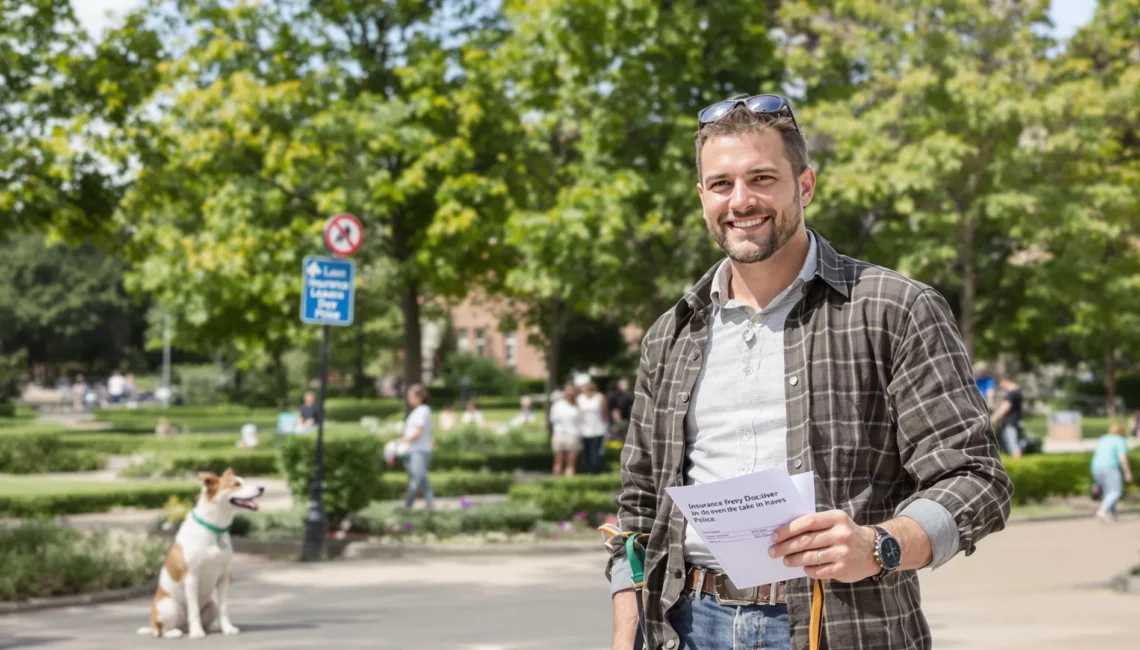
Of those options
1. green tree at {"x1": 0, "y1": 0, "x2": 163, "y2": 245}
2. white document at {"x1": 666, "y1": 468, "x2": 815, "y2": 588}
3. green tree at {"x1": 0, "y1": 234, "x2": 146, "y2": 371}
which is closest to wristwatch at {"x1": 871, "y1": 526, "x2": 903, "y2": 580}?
white document at {"x1": 666, "y1": 468, "x2": 815, "y2": 588}

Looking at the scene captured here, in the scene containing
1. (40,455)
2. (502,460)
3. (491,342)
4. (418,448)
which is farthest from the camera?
(491,342)

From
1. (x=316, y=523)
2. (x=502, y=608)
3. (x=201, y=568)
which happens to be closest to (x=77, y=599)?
(x=201, y=568)

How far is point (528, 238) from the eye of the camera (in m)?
24.6

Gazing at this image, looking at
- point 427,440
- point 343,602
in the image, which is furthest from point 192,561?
point 427,440

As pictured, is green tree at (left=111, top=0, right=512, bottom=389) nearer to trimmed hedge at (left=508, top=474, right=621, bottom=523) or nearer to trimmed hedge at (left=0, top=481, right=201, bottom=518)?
trimmed hedge at (left=0, top=481, right=201, bottom=518)

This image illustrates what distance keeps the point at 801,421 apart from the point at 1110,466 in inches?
777

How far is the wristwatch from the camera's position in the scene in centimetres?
252

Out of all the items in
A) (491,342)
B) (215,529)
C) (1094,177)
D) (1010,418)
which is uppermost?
(1094,177)

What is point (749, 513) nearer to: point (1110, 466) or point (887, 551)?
point (887, 551)

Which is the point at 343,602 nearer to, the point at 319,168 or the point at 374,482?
the point at 374,482

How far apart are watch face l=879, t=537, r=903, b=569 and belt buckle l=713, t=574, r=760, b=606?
0.46 metres

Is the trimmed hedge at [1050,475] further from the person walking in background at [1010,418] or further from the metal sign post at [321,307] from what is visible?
the metal sign post at [321,307]

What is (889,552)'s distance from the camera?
2529 mm

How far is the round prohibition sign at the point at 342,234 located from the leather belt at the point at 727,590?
13898 mm
